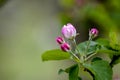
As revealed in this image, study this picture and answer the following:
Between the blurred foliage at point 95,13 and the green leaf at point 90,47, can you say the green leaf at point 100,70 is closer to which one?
the green leaf at point 90,47

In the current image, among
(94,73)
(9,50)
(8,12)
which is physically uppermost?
(8,12)

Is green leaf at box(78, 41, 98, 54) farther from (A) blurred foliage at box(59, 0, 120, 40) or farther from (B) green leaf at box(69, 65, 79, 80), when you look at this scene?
(A) blurred foliage at box(59, 0, 120, 40)

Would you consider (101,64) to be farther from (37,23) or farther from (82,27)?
(37,23)

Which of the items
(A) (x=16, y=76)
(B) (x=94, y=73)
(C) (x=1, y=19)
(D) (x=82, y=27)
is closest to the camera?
(B) (x=94, y=73)

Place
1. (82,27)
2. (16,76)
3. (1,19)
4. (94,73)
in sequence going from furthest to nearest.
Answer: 1. (1,19)
2. (16,76)
3. (82,27)
4. (94,73)

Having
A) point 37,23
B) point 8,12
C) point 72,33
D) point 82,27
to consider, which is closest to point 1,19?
point 8,12

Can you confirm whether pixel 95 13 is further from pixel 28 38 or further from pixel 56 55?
pixel 56 55

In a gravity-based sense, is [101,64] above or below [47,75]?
below

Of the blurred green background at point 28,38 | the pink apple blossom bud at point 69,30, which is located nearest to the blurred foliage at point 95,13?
the blurred green background at point 28,38
